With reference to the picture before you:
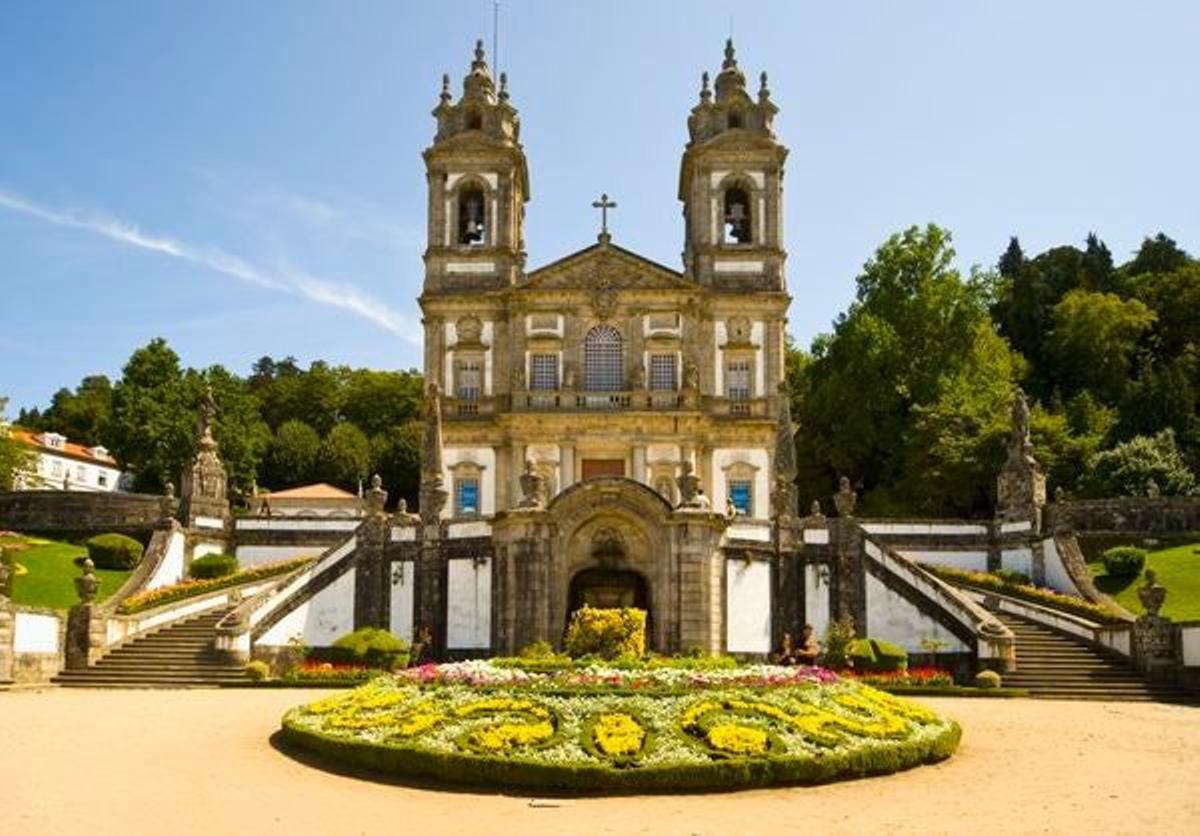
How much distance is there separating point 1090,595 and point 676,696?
20628 millimetres

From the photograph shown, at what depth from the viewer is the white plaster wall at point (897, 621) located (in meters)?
30.5

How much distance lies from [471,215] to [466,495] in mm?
11864

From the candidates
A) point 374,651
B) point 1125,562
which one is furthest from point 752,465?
point 374,651

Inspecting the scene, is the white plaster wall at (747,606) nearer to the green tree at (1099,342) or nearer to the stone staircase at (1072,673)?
the stone staircase at (1072,673)

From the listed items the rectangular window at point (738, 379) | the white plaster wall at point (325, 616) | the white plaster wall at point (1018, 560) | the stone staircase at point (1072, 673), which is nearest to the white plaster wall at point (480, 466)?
the rectangular window at point (738, 379)

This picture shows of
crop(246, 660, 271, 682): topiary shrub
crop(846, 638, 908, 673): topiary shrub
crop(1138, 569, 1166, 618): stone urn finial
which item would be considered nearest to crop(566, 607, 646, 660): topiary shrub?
crop(846, 638, 908, 673): topiary shrub

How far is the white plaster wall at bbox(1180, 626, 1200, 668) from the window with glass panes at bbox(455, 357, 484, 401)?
90.7ft

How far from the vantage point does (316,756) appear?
1545cm

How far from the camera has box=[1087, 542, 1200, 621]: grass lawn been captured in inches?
1240

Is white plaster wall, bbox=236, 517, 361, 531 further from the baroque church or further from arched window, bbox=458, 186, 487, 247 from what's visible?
arched window, bbox=458, 186, 487, 247

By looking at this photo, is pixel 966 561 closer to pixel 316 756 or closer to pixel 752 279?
pixel 752 279

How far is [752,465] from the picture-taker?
1786 inches

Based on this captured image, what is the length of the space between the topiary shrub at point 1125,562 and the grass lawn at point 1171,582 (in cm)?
25

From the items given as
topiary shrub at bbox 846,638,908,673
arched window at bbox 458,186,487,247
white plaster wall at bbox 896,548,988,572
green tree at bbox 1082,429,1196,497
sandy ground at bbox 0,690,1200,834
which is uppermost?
arched window at bbox 458,186,487,247
